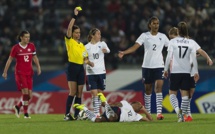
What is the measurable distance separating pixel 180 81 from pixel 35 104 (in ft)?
33.8

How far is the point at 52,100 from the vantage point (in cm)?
2744

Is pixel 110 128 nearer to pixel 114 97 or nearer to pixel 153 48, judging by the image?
pixel 153 48

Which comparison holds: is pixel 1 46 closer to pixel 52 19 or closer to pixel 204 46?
pixel 52 19

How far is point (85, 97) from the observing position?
2717 centimetres

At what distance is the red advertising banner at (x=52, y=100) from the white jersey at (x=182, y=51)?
9.14 m

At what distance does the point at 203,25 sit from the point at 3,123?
14674 mm

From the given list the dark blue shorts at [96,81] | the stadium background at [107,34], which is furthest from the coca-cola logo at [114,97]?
the dark blue shorts at [96,81]

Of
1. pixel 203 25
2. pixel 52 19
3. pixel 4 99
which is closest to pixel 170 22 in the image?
pixel 203 25

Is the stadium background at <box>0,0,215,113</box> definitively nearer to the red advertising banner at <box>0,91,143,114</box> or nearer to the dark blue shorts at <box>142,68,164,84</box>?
the red advertising banner at <box>0,91,143,114</box>

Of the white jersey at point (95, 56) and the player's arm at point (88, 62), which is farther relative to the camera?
the white jersey at point (95, 56)

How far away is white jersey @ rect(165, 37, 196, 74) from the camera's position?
1795 centimetres

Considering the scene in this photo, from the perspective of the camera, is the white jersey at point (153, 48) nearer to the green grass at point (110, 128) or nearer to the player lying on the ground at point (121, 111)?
the player lying on the ground at point (121, 111)

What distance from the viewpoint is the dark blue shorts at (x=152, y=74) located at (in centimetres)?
Result: 1986

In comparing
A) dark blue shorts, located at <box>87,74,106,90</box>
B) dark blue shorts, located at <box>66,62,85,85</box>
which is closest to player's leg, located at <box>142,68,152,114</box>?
dark blue shorts, located at <box>87,74,106,90</box>
